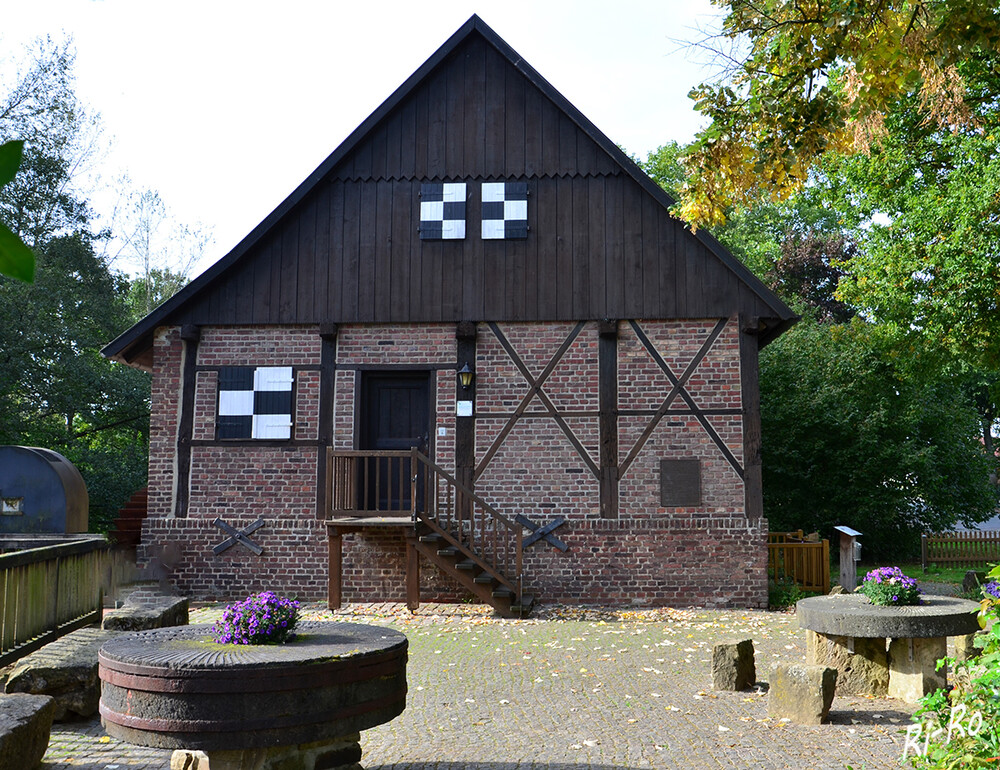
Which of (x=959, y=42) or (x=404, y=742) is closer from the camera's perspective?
(x=404, y=742)

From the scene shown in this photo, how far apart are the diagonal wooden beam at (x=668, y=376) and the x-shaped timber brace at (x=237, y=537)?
5.09m

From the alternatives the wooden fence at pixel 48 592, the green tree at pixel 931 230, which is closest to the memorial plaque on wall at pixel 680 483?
the green tree at pixel 931 230

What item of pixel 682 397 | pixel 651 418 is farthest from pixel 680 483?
pixel 682 397

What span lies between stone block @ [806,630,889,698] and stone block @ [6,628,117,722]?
567cm

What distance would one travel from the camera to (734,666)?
7582 mm

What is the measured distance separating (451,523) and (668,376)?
359 cm

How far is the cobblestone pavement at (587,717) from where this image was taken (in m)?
5.77

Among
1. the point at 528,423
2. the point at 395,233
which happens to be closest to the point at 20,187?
the point at 395,233

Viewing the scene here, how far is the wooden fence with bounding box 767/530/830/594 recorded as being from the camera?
14.2 m

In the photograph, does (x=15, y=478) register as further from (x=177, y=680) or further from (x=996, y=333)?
(x=996, y=333)

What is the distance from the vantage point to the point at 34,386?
70.9ft

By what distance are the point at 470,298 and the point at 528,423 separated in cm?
194

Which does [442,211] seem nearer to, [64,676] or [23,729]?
[64,676]

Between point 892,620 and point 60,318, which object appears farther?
point 60,318
